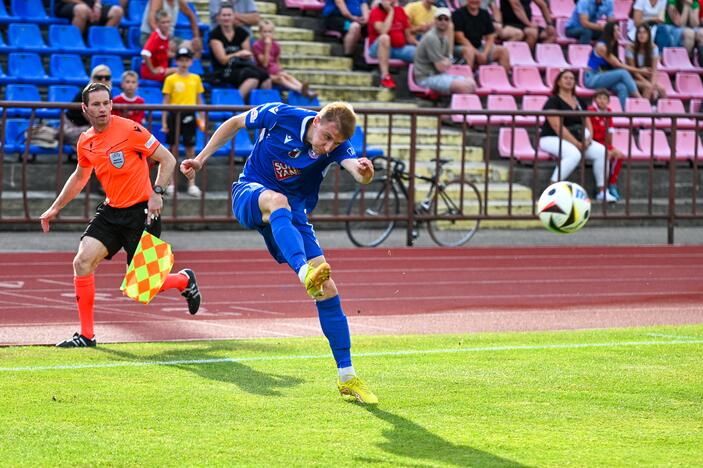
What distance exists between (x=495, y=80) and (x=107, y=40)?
21.1 ft

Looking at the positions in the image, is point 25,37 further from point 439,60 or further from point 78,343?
point 78,343

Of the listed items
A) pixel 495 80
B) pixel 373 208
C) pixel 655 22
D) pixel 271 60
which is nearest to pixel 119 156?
pixel 373 208

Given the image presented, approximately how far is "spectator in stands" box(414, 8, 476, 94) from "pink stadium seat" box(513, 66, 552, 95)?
1237mm

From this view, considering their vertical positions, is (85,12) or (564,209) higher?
(85,12)

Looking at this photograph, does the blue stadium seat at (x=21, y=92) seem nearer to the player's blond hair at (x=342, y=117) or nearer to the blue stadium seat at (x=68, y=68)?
the blue stadium seat at (x=68, y=68)

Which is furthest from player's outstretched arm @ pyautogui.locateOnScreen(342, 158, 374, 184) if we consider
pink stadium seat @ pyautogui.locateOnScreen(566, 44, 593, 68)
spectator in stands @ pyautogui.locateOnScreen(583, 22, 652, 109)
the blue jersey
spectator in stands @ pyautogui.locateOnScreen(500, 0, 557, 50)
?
pink stadium seat @ pyautogui.locateOnScreen(566, 44, 593, 68)

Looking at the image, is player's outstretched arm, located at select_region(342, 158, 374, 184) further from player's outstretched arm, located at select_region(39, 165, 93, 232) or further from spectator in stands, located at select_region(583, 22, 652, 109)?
spectator in stands, located at select_region(583, 22, 652, 109)

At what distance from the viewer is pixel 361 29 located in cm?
2294

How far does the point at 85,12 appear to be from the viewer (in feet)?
65.9

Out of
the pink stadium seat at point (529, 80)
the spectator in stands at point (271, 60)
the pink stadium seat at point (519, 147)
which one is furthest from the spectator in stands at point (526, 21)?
the spectator in stands at point (271, 60)

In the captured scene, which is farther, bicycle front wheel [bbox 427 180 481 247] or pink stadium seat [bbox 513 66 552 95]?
pink stadium seat [bbox 513 66 552 95]

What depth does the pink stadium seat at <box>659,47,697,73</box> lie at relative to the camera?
2508 centimetres

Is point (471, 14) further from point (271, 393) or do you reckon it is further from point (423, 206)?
point (271, 393)

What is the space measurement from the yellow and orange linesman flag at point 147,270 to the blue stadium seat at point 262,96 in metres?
9.84
